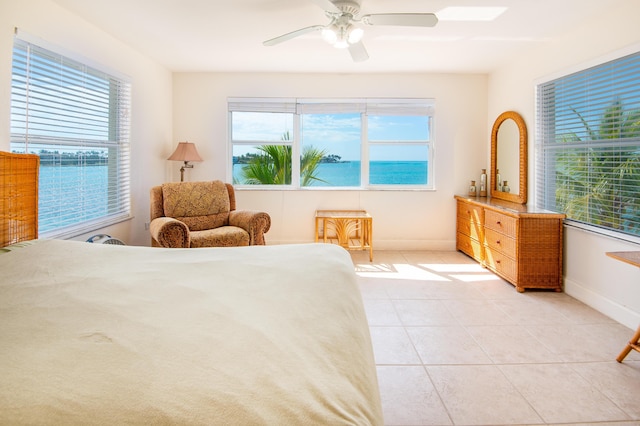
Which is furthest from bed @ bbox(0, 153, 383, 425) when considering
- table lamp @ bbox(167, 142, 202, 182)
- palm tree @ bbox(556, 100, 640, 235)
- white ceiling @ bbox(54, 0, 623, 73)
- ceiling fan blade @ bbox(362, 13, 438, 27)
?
table lamp @ bbox(167, 142, 202, 182)

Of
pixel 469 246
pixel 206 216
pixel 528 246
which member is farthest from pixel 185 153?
pixel 528 246

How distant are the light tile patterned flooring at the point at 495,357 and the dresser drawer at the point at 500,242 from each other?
0.33 m

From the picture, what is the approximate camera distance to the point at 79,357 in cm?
88

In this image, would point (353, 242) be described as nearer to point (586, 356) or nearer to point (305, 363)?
point (586, 356)

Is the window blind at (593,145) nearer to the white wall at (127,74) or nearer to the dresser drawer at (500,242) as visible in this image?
the dresser drawer at (500,242)

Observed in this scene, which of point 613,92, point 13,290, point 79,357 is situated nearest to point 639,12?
point 613,92

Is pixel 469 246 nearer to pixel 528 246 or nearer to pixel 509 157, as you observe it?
pixel 509 157

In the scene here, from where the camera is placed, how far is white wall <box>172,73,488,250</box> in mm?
5219

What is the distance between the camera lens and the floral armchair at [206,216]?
3.82 m

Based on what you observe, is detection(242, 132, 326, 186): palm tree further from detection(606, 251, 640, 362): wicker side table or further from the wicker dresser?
detection(606, 251, 640, 362): wicker side table

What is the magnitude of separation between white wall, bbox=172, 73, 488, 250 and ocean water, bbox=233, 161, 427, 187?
173 mm

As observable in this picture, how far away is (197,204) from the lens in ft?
14.0

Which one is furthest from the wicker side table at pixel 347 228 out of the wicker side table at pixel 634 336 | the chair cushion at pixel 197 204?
the wicker side table at pixel 634 336

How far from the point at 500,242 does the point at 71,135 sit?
401 centimetres
